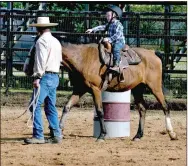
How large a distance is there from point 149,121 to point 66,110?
3.14 m

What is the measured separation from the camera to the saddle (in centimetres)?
1190

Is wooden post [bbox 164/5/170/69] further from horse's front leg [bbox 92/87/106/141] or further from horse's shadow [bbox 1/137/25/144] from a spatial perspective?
horse's shadow [bbox 1/137/25/144]

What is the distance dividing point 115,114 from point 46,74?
74.4 inches

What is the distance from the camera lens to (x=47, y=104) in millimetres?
10578

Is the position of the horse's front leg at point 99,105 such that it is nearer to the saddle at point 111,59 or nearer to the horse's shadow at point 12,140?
the saddle at point 111,59

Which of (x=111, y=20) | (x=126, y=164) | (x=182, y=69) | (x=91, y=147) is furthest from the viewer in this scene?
(x=182, y=69)

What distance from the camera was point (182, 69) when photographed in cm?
1831

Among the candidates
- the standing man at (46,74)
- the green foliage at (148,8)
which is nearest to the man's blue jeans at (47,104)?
the standing man at (46,74)

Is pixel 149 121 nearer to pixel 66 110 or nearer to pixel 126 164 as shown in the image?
pixel 66 110

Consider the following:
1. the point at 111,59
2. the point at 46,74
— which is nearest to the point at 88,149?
the point at 46,74

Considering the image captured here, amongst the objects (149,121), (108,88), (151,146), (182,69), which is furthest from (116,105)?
(182,69)

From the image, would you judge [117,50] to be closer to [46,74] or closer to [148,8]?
[46,74]

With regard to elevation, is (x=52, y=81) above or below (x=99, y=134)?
above

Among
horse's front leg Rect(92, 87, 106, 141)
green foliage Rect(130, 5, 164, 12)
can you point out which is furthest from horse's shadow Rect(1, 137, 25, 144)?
green foliage Rect(130, 5, 164, 12)
